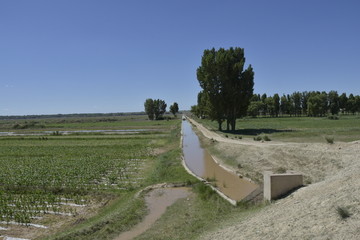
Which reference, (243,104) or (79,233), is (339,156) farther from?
(243,104)

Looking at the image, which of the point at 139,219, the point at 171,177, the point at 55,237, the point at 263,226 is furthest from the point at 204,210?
the point at 171,177

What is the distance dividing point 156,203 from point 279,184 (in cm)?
652

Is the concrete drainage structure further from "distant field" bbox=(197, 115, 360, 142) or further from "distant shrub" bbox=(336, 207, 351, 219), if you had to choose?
"distant field" bbox=(197, 115, 360, 142)

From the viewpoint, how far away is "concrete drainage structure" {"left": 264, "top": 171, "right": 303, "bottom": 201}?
12.9 m

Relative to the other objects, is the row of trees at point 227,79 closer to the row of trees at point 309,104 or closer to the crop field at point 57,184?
the crop field at point 57,184

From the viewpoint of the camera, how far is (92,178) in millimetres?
20875

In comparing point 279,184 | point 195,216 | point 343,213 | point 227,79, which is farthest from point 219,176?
point 227,79

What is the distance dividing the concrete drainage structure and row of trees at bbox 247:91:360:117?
9128 cm

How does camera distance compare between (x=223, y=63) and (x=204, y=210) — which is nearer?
(x=204, y=210)

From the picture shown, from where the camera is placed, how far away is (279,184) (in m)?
13.0

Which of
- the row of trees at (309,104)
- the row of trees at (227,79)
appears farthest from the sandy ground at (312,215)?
the row of trees at (309,104)

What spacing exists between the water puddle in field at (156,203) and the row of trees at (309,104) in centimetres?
8941

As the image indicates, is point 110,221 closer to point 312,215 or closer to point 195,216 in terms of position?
point 195,216

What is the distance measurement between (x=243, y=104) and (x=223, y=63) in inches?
328
